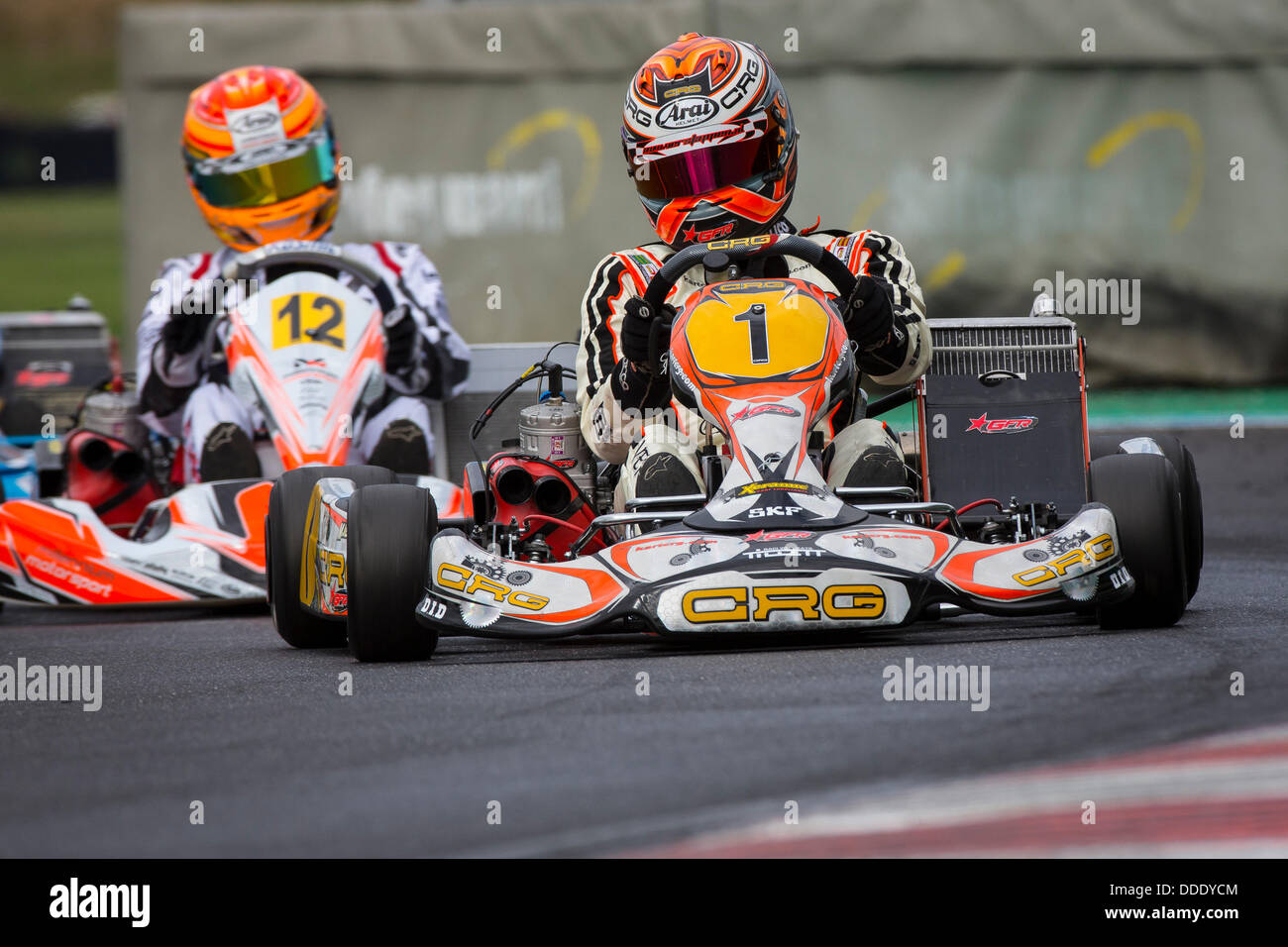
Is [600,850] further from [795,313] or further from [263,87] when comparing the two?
[263,87]

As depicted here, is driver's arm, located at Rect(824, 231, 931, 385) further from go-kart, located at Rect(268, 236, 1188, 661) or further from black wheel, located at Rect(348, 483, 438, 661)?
black wheel, located at Rect(348, 483, 438, 661)

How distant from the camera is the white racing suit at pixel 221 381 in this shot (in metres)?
7.20

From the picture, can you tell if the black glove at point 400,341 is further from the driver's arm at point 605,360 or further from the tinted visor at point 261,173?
the driver's arm at point 605,360

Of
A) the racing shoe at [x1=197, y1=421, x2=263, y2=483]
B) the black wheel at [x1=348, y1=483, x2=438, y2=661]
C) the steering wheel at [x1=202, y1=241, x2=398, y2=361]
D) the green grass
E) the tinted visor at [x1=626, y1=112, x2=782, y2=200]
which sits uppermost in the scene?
the green grass

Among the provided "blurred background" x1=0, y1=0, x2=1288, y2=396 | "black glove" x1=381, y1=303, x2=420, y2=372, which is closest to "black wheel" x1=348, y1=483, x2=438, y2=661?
"black glove" x1=381, y1=303, x2=420, y2=372

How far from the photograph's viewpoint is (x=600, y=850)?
298cm

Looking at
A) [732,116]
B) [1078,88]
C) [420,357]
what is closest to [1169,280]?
[1078,88]

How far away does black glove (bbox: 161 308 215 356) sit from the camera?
24.4ft

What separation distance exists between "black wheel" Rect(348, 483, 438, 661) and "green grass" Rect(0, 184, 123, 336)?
20.7m

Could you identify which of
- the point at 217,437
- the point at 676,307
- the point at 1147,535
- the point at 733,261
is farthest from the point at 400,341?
the point at 1147,535

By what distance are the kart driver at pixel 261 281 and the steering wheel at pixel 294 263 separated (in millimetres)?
60

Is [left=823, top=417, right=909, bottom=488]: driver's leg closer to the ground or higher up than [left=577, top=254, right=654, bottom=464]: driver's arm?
closer to the ground

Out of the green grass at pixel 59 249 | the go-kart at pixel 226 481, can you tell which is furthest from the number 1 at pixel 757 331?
the green grass at pixel 59 249

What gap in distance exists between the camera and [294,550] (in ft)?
18.3
